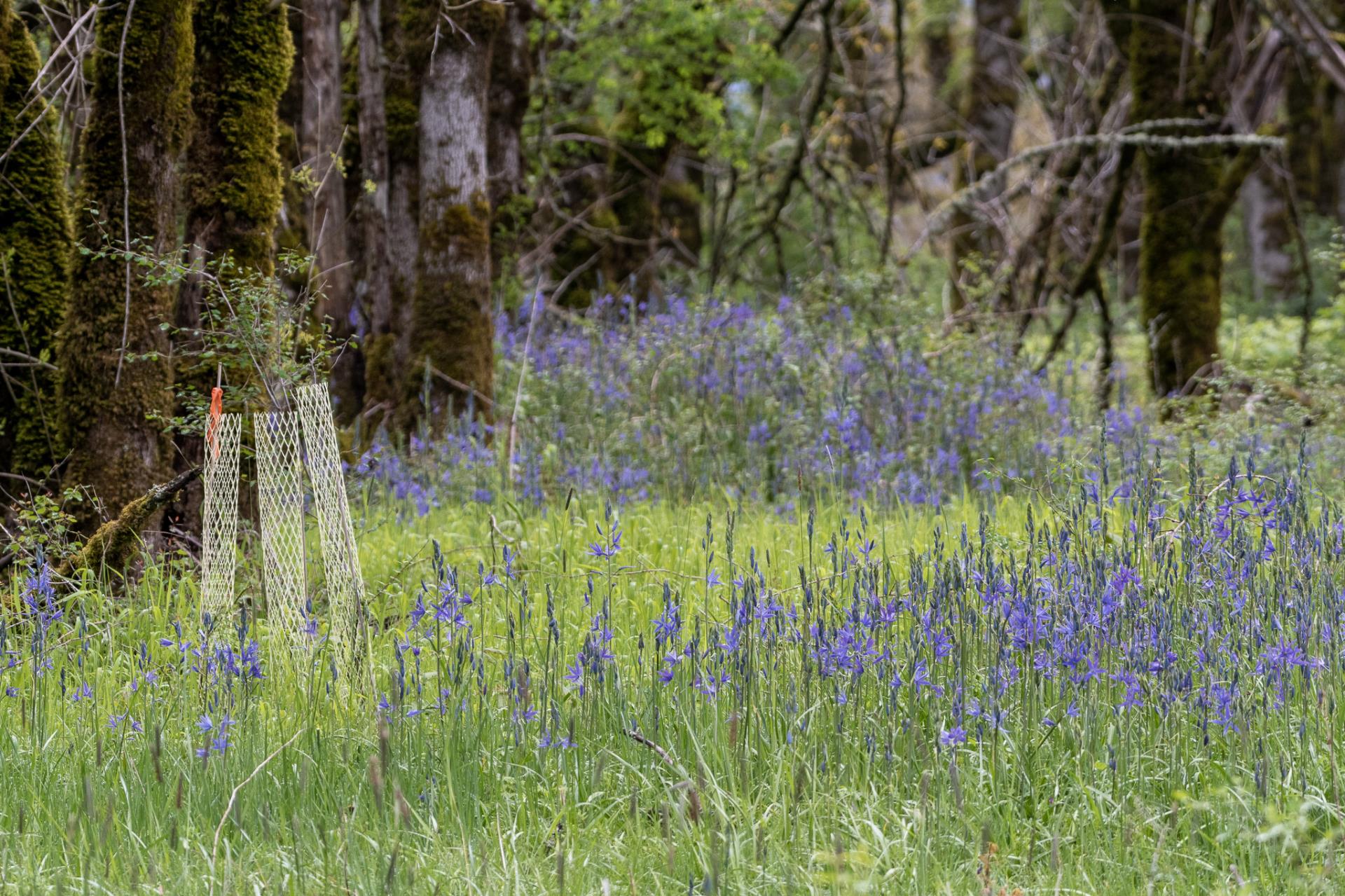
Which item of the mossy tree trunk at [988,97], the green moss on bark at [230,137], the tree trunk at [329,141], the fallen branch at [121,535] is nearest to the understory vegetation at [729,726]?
the fallen branch at [121,535]

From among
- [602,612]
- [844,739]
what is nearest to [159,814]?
[602,612]

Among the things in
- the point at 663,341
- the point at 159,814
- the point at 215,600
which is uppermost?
the point at 663,341

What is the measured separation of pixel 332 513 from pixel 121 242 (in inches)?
60.9

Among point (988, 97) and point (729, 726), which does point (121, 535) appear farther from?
point (988, 97)

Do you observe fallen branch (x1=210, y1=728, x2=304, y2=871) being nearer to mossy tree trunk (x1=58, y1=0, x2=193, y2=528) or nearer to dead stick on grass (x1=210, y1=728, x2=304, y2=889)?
dead stick on grass (x1=210, y1=728, x2=304, y2=889)

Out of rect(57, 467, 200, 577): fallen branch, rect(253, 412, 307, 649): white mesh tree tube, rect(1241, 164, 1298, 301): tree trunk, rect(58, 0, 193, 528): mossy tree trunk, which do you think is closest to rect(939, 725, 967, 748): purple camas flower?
rect(253, 412, 307, 649): white mesh tree tube

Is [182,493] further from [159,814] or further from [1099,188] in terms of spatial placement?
[1099,188]

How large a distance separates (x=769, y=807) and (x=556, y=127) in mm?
11622

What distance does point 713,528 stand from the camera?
5664 mm

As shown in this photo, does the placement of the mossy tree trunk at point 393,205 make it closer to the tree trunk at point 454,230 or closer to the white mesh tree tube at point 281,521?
the tree trunk at point 454,230

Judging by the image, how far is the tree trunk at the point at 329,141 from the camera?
27.2 ft

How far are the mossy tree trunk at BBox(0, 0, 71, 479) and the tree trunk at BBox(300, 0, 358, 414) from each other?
96.6 inches

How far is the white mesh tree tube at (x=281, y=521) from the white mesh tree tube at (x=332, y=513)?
6 cm

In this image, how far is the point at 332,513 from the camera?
13.6 ft
